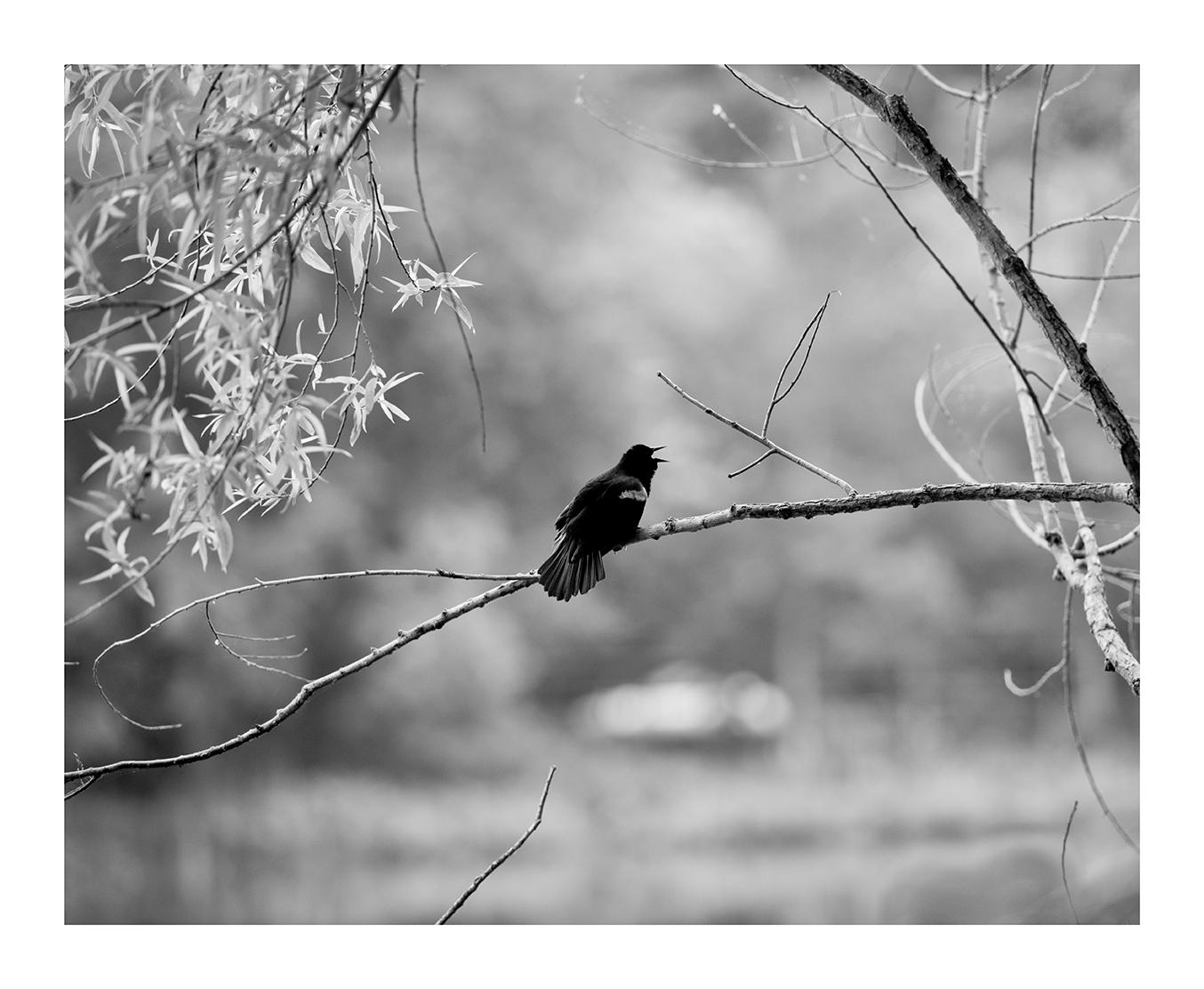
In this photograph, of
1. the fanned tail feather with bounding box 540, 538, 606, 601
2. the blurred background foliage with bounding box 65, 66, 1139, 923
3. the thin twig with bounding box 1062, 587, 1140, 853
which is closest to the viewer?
the thin twig with bounding box 1062, 587, 1140, 853

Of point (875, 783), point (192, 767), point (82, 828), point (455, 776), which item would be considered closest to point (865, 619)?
point (875, 783)

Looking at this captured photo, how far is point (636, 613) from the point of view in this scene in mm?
9992

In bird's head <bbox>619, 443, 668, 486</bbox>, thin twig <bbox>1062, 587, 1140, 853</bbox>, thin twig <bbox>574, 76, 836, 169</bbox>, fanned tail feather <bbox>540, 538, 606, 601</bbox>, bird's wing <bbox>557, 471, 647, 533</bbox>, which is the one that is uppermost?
thin twig <bbox>574, 76, 836, 169</bbox>

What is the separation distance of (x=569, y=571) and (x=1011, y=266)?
0.96 m

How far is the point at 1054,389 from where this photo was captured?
70.7 inches

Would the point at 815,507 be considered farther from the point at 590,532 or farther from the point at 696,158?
the point at 696,158

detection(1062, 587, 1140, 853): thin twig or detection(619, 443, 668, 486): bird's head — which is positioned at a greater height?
detection(619, 443, 668, 486): bird's head

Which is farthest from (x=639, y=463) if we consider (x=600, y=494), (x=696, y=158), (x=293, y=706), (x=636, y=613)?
(x=636, y=613)

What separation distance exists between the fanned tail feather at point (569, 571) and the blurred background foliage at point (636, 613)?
12.6ft

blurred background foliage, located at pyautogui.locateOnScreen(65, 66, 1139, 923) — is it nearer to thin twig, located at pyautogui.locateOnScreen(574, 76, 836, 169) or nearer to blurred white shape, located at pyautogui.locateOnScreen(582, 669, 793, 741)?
blurred white shape, located at pyautogui.locateOnScreen(582, 669, 793, 741)

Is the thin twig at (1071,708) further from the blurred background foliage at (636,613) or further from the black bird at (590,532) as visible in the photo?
the blurred background foliage at (636,613)

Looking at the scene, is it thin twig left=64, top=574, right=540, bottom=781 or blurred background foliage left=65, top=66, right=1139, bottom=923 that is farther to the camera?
blurred background foliage left=65, top=66, right=1139, bottom=923

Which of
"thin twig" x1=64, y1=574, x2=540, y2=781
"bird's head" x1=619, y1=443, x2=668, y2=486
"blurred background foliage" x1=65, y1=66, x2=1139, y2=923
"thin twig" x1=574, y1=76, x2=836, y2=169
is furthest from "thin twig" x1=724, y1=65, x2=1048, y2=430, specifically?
"blurred background foliage" x1=65, y1=66, x2=1139, y2=923

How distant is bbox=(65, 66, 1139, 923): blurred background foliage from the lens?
656 cm
